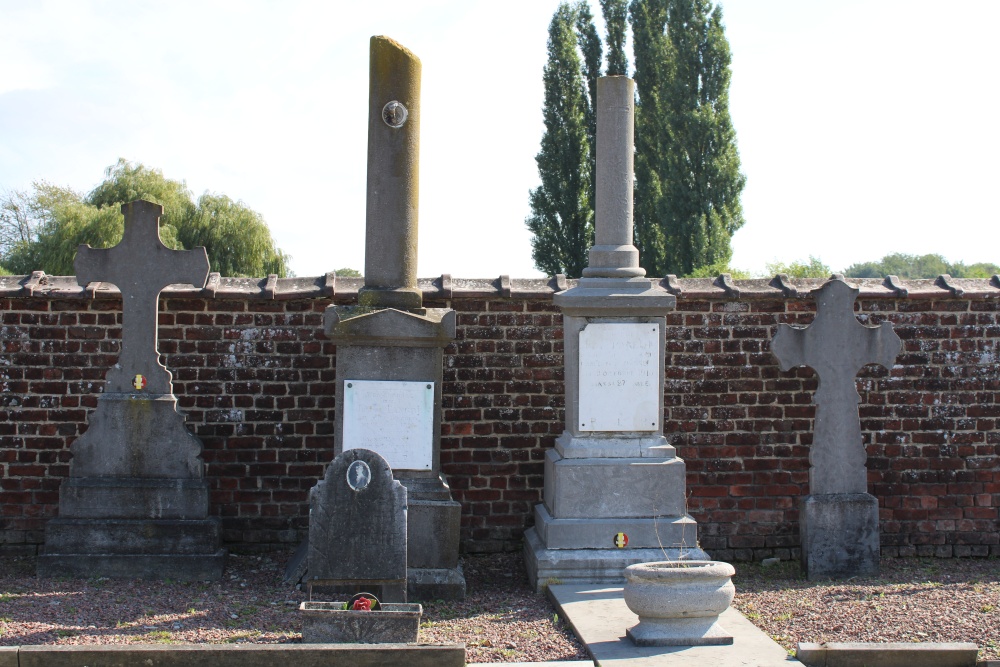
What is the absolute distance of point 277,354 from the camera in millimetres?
7242

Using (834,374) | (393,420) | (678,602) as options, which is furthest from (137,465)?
(834,374)

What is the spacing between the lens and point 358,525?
5289 millimetres

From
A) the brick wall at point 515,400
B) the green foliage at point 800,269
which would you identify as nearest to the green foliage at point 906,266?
the green foliage at point 800,269

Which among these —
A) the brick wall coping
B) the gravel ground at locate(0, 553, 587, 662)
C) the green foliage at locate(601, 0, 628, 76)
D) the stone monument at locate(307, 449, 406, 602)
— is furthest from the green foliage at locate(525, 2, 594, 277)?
the stone monument at locate(307, 449, 406, 602)

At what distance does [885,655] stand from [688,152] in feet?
70.2

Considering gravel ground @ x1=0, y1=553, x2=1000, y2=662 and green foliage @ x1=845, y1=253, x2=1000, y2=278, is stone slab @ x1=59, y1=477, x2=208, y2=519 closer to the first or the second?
gravel ground @ x1=0, y1=553, x2=1000, y2=662

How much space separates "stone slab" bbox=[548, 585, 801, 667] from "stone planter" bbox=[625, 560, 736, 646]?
0.05 m

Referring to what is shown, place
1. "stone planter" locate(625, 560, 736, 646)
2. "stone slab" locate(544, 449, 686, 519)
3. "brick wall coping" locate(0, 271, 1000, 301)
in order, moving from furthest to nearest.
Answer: "brick wall coping" locate(0, 271, 1000, 301), "stone slab" locate(544, 449, 686, 519), "stone planter" locate(625, 560, 736, 646)

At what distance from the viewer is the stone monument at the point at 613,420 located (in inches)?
246

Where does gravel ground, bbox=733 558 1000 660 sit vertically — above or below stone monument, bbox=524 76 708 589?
below

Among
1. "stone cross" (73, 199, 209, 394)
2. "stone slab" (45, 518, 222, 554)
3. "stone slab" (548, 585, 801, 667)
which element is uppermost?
"stone cross" (73, 199, 209, 394)

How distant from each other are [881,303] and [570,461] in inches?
116

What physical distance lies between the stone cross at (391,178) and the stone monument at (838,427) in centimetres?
269

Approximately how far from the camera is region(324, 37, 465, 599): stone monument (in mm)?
6203
